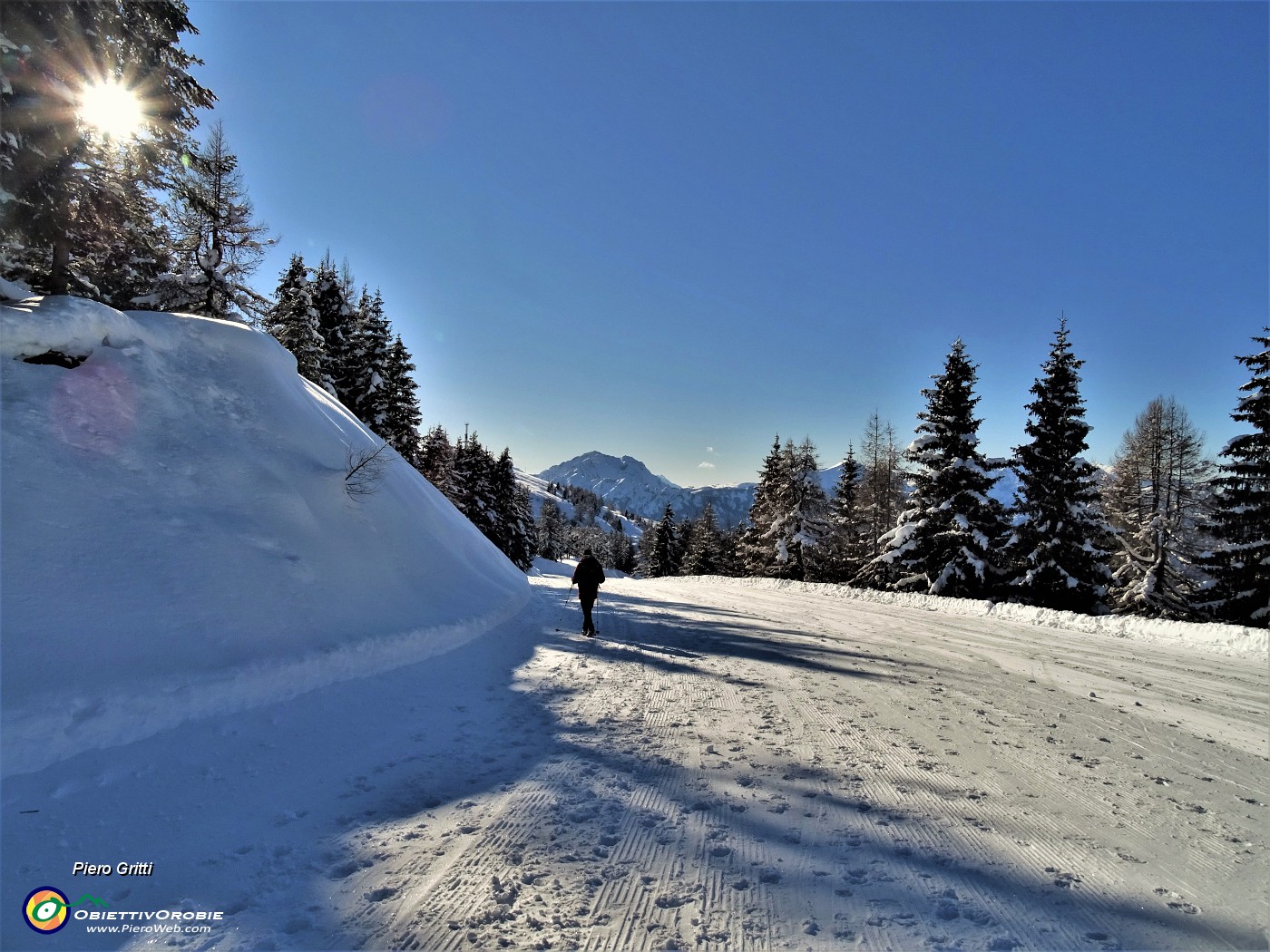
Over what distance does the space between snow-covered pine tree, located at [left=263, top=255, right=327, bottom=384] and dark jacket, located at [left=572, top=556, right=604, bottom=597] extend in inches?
665

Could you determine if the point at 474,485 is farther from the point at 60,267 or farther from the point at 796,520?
the point at 60,267

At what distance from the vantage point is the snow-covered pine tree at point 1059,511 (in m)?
19.2

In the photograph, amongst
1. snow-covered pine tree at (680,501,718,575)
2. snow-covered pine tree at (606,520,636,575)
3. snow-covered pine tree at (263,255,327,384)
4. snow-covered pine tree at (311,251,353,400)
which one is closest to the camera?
snow-covered pine tree at (263,255,327,384)

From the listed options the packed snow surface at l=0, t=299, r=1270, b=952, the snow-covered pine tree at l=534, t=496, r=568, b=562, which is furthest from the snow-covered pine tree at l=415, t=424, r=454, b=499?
the snow-covered pine tree at l=534, t=496, r=568, b=562

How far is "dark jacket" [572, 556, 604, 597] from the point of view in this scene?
1092 cm

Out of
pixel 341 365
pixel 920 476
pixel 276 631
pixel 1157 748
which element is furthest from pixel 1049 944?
pixel 341 365

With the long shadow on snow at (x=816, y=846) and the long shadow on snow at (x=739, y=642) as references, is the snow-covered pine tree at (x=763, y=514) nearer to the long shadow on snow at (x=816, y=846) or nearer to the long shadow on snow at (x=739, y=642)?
the long shadow on snow at (x=739, y=642)

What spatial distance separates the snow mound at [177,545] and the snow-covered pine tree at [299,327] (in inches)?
505

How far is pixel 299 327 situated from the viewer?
22609 mm

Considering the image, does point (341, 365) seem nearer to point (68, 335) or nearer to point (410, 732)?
point (68, 335)

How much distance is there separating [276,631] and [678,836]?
509 cm

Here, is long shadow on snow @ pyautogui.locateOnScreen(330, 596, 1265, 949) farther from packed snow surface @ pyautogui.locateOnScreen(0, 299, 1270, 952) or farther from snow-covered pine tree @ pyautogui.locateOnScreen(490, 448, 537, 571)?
snow-covered pine tree @ pyautogui.locateOnScreen(490, 448, 537, 571)

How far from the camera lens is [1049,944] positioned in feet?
9.17

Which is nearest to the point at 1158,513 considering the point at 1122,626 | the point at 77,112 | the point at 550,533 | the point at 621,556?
the point at 1122,626
